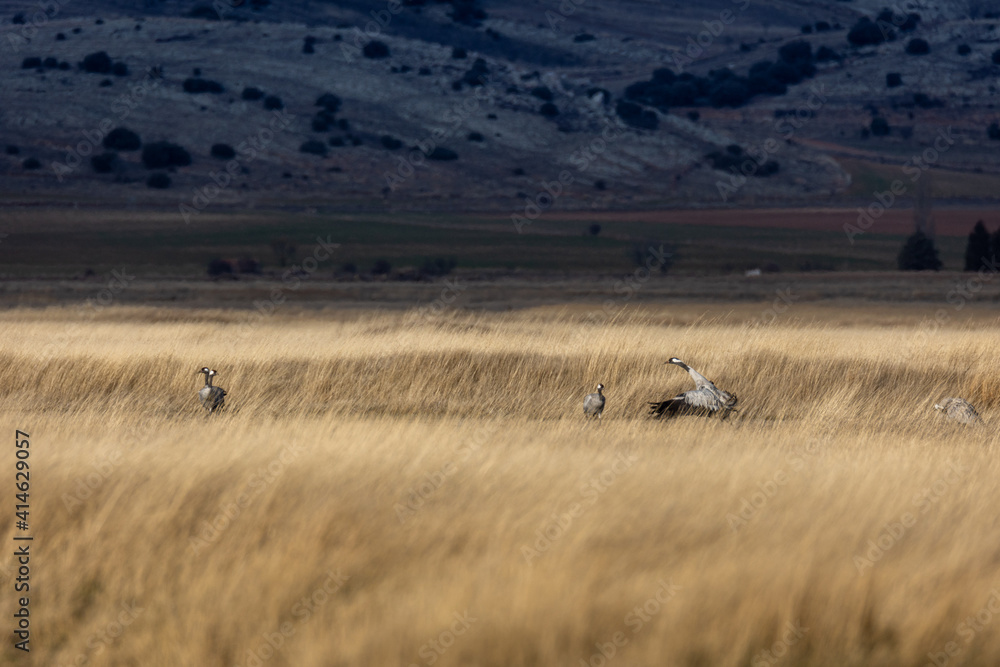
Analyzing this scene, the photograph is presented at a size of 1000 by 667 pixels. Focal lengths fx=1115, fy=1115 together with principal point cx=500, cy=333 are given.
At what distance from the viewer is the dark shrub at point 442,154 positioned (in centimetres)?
10112

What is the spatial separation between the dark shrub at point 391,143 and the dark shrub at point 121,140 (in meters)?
21.7

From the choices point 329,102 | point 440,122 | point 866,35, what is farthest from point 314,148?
point 866,35

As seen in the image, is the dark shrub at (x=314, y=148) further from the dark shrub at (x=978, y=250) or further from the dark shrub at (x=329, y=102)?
the dark shrub at (x=978, y=250)

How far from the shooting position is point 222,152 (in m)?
96.9

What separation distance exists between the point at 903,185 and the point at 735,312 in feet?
243

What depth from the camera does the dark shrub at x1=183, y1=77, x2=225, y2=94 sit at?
107675 millimetres

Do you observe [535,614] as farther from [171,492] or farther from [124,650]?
[171,492]

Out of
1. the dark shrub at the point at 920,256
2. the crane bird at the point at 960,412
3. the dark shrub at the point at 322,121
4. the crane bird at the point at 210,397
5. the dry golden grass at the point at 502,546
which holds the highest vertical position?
the dry golden grass at the point at 502,546

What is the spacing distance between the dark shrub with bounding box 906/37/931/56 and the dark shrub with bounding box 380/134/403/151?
76932mm

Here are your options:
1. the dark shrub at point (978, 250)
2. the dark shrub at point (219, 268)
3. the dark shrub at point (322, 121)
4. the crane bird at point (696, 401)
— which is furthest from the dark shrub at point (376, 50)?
the crane bird at point (696, 401)

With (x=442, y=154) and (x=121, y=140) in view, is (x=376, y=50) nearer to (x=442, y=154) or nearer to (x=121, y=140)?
(x=442, y=154)

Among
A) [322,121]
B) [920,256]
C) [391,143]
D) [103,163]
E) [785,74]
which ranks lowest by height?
[103,163]

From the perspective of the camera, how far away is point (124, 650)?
19.9 ft

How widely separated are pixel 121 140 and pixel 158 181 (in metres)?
8.68
